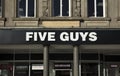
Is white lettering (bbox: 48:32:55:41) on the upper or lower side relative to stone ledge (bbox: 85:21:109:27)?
lower

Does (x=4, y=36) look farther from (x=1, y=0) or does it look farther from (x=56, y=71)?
(x=56, y=71)

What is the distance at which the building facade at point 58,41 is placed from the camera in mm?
21656

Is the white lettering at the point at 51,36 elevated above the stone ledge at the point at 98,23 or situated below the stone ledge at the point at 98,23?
below

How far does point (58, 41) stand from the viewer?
2170 cm

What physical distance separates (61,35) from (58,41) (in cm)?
39

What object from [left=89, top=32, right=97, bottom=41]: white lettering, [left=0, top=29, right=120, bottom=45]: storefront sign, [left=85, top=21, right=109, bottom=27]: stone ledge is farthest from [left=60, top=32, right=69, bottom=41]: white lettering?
[left=85, top=21, right=109, bottom=27]: stone ledge

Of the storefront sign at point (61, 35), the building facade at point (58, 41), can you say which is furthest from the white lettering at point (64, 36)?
the building facade at point (58, 41)

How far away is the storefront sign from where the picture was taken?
2159 cm

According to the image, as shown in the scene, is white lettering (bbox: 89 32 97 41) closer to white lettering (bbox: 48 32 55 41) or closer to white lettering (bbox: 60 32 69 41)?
white lettering (bbox: 60 32 69 41)

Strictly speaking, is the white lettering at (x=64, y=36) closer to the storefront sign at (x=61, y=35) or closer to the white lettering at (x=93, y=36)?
the storefront sign at (x=61, y=35)

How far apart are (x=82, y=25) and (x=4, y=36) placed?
461 cm

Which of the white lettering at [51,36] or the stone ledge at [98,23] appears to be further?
the stone ledge at [98,23]

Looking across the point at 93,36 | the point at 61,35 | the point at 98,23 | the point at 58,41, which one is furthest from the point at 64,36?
the point at 98,23

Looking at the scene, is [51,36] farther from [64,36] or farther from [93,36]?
[93,36]
